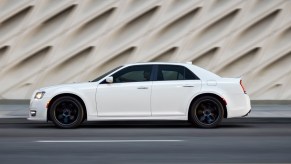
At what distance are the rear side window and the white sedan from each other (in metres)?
0.09

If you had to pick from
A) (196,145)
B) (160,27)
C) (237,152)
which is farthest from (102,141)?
(160,27)

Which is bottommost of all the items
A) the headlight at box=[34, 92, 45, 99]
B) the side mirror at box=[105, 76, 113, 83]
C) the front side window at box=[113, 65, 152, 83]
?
the headlight at box=[34, 92, 45, 99]

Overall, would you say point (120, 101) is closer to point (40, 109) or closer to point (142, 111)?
point (142, 111)

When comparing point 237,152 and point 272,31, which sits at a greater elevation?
point 272,31

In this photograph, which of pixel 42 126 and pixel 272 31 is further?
pixel 272 31

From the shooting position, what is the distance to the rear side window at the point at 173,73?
1522 cm

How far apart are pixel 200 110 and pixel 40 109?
123 inches

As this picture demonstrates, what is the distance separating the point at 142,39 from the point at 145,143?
13.6 meters

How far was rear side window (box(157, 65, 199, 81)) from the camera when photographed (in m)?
15.2

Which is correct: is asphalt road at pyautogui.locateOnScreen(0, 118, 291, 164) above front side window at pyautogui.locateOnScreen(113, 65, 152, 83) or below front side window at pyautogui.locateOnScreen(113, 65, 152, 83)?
below

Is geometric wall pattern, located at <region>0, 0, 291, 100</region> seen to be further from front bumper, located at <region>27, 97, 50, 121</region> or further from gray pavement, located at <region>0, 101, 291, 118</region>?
front bumper, located at <region>27, 97, 50, 121</region>

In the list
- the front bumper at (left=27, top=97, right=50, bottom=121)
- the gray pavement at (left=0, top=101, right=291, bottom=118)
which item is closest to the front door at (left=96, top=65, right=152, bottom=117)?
the front bumper at (left=27, top=97, right=50, bottom=121)

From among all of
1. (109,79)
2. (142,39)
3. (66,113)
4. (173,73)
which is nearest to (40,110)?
(66,113)

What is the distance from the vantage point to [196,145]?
11.7m
